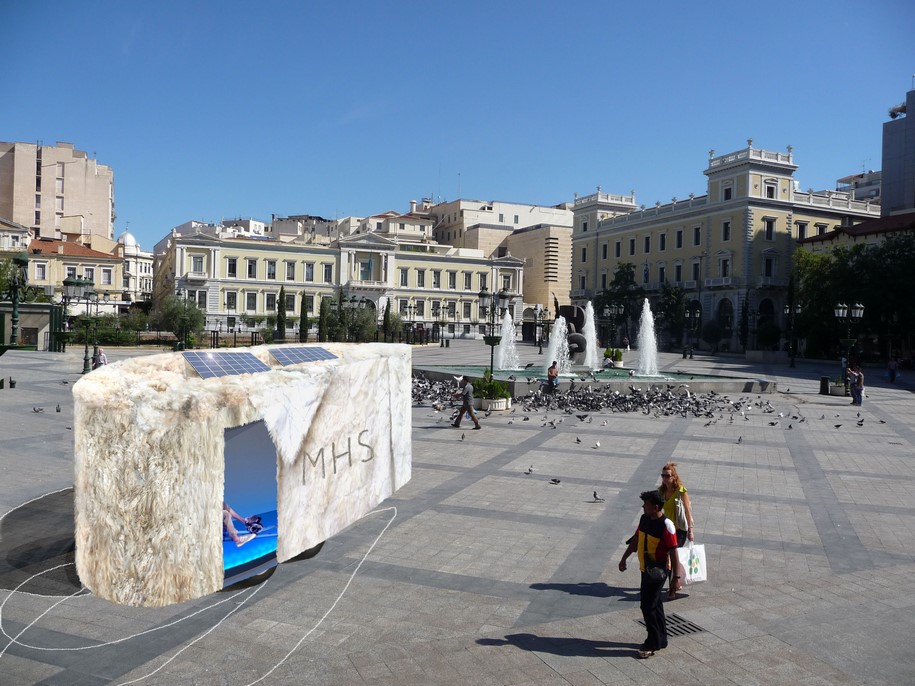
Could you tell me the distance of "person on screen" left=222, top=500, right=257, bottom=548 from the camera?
5.88 m

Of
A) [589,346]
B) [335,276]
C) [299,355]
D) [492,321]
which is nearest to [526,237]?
[335,276]

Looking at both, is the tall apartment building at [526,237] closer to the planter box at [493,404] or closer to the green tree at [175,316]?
the green tree at [175,316]

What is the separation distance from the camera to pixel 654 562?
236 inches

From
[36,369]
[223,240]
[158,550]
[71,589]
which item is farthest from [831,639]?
[223,240]

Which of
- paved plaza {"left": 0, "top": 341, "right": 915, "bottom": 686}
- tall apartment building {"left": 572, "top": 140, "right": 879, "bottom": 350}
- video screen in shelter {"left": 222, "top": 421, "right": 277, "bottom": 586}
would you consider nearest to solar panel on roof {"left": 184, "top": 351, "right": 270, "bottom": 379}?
video screen in shelter {"left": 222, "top": 421, "right": 277, "bottom": 586}

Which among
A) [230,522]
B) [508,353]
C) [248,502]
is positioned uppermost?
[508,353]

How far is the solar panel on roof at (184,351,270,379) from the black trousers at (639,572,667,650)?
12.4 ft

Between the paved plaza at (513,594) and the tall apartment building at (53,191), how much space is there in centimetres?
7236

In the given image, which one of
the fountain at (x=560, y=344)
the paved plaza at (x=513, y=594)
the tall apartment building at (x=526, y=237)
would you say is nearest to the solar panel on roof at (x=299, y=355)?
the paved plaza at (x=513, y=594)

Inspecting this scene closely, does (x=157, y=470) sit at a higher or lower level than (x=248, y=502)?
higher

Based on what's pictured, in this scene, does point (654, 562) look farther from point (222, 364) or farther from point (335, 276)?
point (335, 276)

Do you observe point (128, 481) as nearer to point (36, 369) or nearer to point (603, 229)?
point (36, 369)

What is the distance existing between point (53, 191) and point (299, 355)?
267ft

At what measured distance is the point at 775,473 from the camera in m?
12.7
